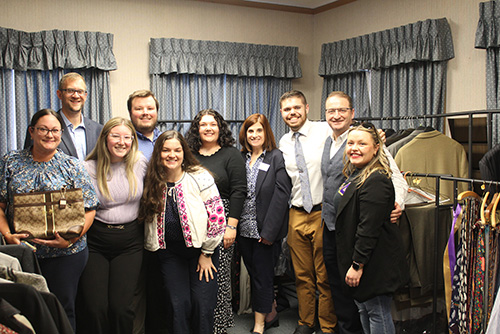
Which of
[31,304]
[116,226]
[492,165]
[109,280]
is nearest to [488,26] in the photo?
[492,165]

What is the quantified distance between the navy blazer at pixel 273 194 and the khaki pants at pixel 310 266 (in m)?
0.10

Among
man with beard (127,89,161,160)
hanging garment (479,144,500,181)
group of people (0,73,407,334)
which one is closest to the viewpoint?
group of people (0,73,407,334)

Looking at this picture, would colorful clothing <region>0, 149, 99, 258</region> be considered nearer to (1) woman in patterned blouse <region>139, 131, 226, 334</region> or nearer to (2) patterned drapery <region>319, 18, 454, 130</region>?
(1) woman in patterned blouse <region>139, 131, 226, 334</region>

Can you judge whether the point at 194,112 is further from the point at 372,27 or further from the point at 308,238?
the point at 308,238

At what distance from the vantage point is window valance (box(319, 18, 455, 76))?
3.88m

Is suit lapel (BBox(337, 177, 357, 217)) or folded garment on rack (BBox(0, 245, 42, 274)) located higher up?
suit lapel (BBox(337, 177, 357, 217))

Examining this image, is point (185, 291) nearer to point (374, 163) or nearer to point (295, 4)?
point (374, 163)

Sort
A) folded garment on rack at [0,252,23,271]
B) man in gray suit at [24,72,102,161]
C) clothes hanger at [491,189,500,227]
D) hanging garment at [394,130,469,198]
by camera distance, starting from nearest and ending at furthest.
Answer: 1. folded garment on rack at [0,252,23,271]
2. clothes hanger at [491,189,500,227]
3. man in gray suit at [24,72,102,161]
4. hanging garment at [394,130,469,198]

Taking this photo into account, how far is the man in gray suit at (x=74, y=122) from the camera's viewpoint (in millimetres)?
2650

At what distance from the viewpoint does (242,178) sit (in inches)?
114

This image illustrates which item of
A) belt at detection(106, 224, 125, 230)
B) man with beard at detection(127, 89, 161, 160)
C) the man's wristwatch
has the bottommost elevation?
the man's wristwatch

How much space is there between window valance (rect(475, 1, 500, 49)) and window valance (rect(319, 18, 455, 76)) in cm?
33

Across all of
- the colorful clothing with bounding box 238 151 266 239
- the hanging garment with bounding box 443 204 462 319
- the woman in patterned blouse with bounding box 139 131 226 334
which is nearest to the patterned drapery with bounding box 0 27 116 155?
the colorful clothing with bounding box 238 151 266 239

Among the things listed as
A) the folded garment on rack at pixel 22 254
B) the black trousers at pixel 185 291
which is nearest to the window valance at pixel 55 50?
the black trousers at pixel 185 291
